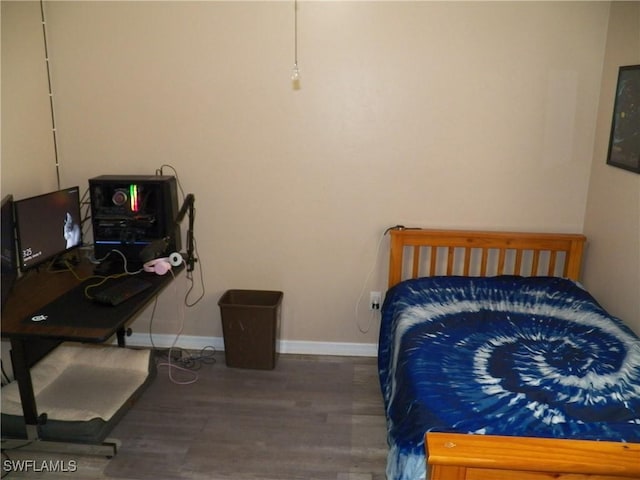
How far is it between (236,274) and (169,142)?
0.86 metres

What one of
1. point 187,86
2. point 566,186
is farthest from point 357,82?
point 566,186

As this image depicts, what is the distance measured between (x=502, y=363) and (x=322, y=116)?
1.60m

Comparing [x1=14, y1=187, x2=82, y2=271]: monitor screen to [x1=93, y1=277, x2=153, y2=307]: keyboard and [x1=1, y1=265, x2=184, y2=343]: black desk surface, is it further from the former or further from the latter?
[x1=93, y1=277, x2=153, y2=307]: keyboard

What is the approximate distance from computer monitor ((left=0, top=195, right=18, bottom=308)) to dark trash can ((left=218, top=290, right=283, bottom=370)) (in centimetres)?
106

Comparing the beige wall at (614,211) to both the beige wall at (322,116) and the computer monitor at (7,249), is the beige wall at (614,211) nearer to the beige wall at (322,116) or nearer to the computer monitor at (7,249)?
the beige wall at (322,116)

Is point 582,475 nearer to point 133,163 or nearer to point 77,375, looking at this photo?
point 77,375

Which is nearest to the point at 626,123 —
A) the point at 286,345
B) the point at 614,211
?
the point at 614,211

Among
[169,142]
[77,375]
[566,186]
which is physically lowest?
[77,375]

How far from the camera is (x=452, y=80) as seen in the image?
280 centimetres

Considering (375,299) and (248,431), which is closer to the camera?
(248,431)

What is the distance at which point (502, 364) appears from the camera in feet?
6.67

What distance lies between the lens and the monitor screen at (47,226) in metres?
2.29

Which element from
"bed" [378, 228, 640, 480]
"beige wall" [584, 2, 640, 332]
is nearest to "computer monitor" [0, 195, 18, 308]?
"bed" [378, 228, 640, 480]

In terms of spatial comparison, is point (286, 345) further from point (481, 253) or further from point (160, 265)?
point (481, 253)
